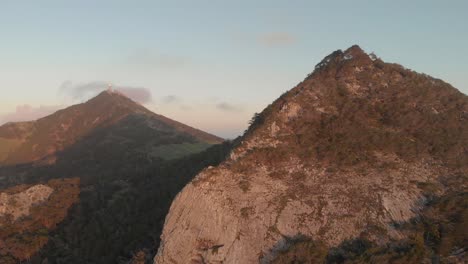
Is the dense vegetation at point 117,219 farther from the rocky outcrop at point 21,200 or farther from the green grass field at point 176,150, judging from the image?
the green grass field at point 176,150

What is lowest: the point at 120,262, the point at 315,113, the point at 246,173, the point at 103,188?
the point at 120,262

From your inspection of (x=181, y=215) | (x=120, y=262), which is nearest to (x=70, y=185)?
(x=120, y=262)

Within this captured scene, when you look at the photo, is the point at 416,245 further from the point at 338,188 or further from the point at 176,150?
the point at 176,150

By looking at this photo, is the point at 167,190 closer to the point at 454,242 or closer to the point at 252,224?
the point at 252,224

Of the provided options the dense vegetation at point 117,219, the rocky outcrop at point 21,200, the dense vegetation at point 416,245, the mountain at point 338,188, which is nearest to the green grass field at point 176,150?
the dense vegetation at point 117,219

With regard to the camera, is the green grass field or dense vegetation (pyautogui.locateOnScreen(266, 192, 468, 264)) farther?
the green grass field

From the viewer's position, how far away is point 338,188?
1687 inches

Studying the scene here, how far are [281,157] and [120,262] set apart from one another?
97.8 ft

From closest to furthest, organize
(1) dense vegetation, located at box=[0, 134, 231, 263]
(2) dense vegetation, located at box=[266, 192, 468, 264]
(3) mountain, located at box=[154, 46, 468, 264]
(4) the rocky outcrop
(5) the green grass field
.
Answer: (2) dense vegetation, located at box=[266, 192, 468, 264], (3) mountain, located at box=[154, 46, 468, 264], (1) dense vegetation, located at box=[0, 134, 231, 263], (4) the rocky outcrop, (5) the green grass field

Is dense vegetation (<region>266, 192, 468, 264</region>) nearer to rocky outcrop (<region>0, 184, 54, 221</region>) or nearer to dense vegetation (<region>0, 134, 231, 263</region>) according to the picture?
dense vegetation (<region>0, 134, 231, 263</region>)

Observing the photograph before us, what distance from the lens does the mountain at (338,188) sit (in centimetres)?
3719

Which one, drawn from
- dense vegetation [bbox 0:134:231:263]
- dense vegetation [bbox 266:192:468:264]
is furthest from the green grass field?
dense vegetation [bbox 266:192:468:264]

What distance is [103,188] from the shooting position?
101m

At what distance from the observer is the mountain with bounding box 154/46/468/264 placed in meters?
37.2
